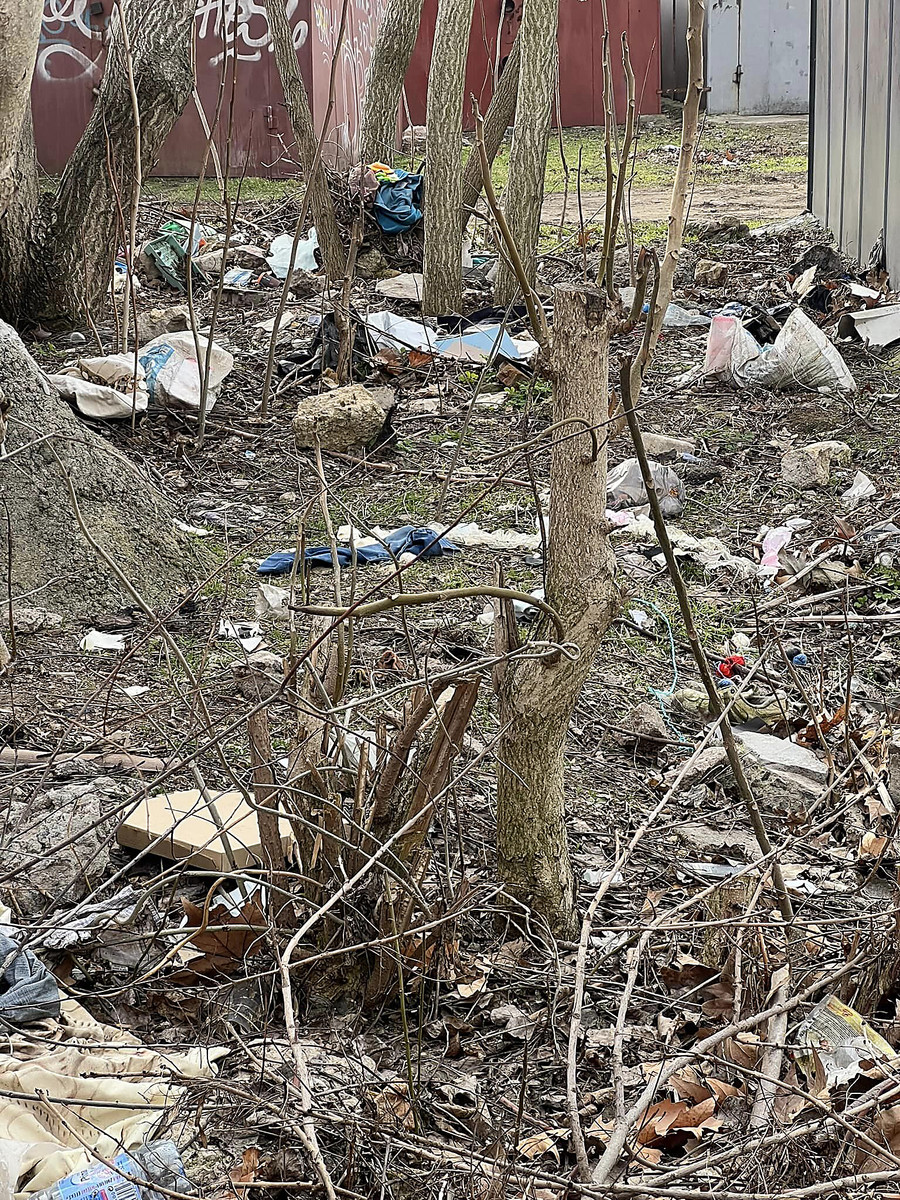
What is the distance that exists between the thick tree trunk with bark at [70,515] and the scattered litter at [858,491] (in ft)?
9.08

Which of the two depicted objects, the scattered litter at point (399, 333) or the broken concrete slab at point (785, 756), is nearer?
the broken concrete slab at point (785, 756)

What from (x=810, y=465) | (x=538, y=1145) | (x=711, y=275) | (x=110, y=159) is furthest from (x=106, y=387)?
(x=711, y=275)

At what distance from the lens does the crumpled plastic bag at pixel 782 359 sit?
6.55 metres

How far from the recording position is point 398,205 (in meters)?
8.52

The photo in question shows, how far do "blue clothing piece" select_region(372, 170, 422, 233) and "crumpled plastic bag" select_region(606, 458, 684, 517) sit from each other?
4.03 metres

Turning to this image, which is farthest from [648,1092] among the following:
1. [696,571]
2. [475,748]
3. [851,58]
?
[851,58]

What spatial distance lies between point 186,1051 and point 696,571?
2994 mm

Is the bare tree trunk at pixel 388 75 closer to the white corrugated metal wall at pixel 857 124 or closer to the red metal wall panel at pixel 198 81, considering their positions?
the white corrugated metal wall at pixel 857 124

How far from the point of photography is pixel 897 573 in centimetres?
454

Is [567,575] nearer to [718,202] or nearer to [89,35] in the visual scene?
[718,202]

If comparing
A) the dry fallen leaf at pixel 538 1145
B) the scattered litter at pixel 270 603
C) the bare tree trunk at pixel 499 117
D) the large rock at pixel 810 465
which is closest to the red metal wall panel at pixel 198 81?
the bare tree trunk at pixel 499 117

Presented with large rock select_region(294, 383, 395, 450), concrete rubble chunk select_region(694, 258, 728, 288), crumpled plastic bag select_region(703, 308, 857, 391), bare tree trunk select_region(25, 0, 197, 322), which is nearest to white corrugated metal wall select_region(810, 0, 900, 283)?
concrete rubble chunk select_region(694, 258, 728, 288)

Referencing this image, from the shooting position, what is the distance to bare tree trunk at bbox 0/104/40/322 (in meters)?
6.09

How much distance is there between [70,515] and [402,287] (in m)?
4.52
